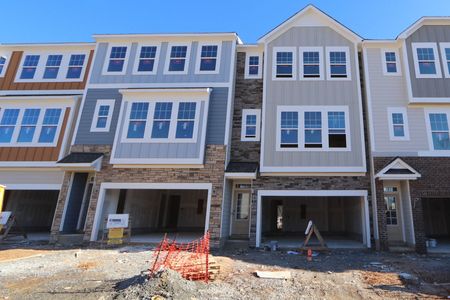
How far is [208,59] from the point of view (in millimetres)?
16141

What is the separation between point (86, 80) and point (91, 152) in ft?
15.6

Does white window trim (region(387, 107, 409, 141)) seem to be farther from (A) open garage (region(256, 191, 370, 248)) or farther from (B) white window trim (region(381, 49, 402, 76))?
(A) open garage (region(256, 191, 370, 248))

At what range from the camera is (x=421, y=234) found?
12.7 meters

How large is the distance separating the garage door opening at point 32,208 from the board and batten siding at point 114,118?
6804 mm

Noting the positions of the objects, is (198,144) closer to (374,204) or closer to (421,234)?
(374,204)

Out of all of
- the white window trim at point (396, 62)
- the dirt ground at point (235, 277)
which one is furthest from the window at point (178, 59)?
the white window trim at point (396, 62)

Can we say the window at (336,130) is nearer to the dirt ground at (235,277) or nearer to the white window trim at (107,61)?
the dirt ground at (235,277)

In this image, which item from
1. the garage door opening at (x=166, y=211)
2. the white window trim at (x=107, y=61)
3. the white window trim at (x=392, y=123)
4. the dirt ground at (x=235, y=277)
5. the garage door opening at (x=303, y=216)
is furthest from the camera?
the garage door opening at (x=303, y=216)

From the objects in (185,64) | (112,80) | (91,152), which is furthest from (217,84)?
(91,152)

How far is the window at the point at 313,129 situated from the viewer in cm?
1431

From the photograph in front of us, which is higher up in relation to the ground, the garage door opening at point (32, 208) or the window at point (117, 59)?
the window at point (117, 59)

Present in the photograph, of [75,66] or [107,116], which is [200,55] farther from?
[75,66]

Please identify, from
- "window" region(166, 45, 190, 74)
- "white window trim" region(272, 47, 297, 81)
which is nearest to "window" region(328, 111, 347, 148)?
"white window trim" region(272, 47, 297, 81)

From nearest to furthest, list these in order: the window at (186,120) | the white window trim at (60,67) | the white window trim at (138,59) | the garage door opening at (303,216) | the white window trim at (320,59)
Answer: the window at (186,120), the white window trim at (320,59), the white window trim at (138,59), the white window trim at (60,67), the garage door opening at (303,216)
